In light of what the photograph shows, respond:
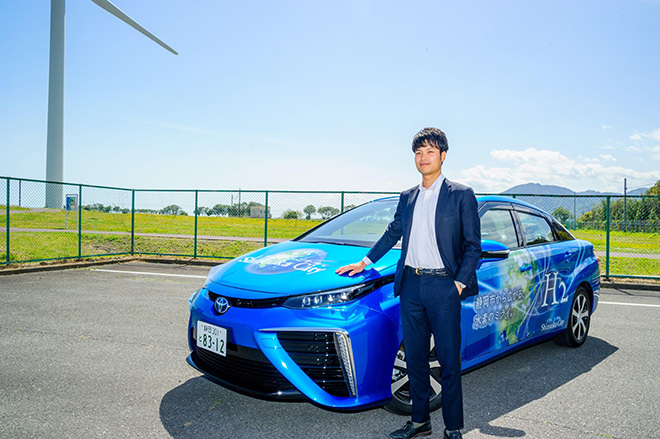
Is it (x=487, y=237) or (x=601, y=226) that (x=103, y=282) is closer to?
(x=487, y=237)

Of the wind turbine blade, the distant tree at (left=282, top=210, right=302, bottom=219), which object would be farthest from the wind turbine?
the distant tree at (left=282, top=210, right=302, bottom=219)

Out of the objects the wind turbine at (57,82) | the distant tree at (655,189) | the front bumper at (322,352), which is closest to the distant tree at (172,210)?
the front bumper at (322,352)

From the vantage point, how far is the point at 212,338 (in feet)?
9.45

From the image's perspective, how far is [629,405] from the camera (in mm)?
3277

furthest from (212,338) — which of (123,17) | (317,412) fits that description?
(123,17)

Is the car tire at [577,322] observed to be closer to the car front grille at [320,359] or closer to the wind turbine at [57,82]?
the car front grille at [320,359]

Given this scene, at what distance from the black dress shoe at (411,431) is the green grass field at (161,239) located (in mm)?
8940

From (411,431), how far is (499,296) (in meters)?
1.31

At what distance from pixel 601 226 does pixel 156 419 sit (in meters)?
10.8

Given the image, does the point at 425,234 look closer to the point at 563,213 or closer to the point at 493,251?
the point at 493,251

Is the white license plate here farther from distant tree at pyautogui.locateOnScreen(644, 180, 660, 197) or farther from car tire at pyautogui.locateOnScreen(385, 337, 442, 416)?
distant tree at pyautogui.locateOnScreen(644, 180, 660, 197)

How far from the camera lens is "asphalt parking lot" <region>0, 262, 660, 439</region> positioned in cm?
281

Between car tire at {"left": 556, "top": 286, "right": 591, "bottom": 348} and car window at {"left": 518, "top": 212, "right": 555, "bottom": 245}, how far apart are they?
74 centimetres

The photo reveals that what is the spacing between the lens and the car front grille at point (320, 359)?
101 inches
